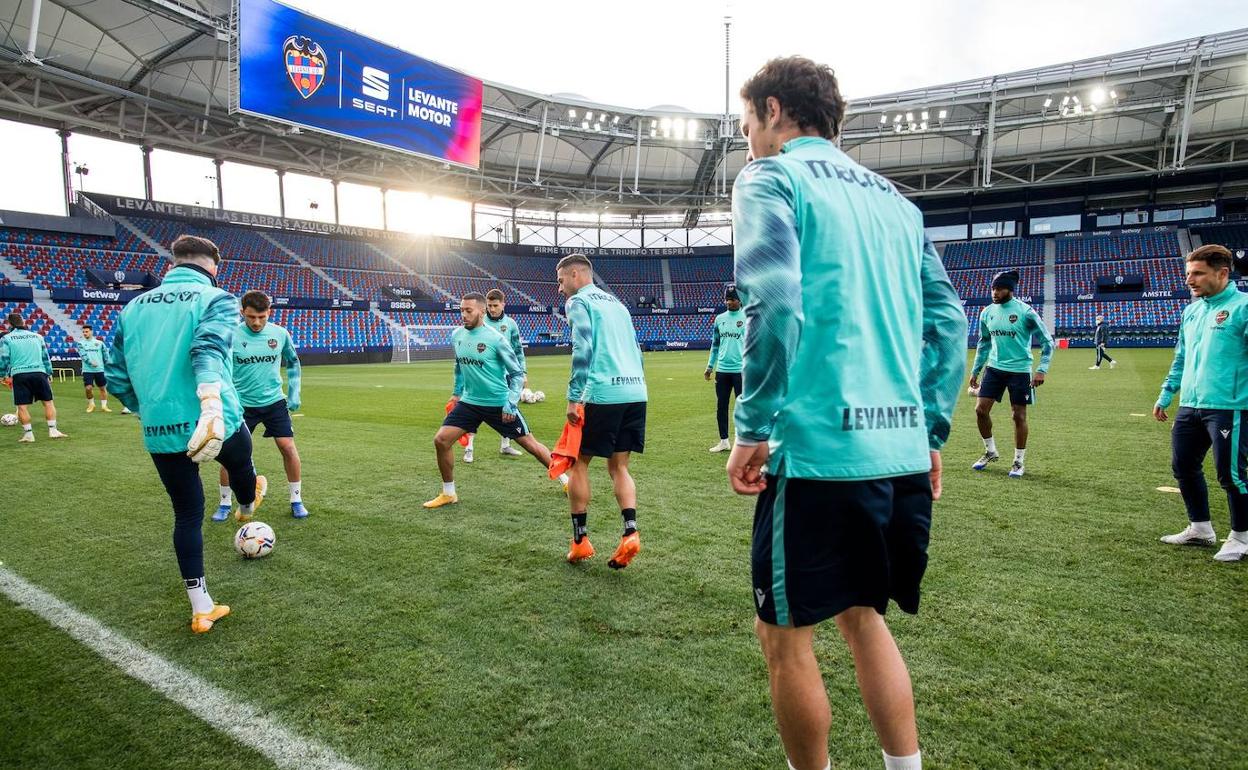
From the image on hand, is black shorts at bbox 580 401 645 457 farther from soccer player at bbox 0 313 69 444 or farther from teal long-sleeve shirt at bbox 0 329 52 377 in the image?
teal long-sleeve shirt at bbox 0 329 52 377

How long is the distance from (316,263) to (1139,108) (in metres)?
51.7

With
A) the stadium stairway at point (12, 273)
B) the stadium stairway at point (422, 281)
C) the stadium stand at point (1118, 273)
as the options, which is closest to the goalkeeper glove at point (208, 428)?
the stadium stairway at point (12, 273)

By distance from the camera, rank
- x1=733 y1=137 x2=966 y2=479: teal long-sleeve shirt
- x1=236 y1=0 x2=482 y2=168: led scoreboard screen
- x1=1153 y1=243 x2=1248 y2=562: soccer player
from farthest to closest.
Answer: x1=236 y1=0 x2=482 y2=168: led scoreboard screen → x1=1153 y1=243 x2=1248 y2=562: soccer player → x1=733 y1=137 x2=966 y2=479: teal long-sleeve shirt

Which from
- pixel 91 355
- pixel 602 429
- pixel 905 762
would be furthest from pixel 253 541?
pixel 91 355

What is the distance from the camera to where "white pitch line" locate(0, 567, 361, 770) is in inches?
95.4

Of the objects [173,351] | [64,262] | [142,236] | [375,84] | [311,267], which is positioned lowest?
[173,351]

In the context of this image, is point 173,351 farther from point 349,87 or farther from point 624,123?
point 624,123

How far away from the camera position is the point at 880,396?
1.75 m

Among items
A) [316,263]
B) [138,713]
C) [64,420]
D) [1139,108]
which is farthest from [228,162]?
[1139,108]

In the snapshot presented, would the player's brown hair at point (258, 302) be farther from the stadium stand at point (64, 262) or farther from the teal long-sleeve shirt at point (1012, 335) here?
the stadium stand at point (64, 262)

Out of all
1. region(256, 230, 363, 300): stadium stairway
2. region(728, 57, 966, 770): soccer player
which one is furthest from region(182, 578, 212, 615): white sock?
region(256, 230, 363, 300): stadium stairway

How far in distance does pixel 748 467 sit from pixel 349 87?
98.6ft

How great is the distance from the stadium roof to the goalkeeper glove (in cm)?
2615

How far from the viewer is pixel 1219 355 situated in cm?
430
